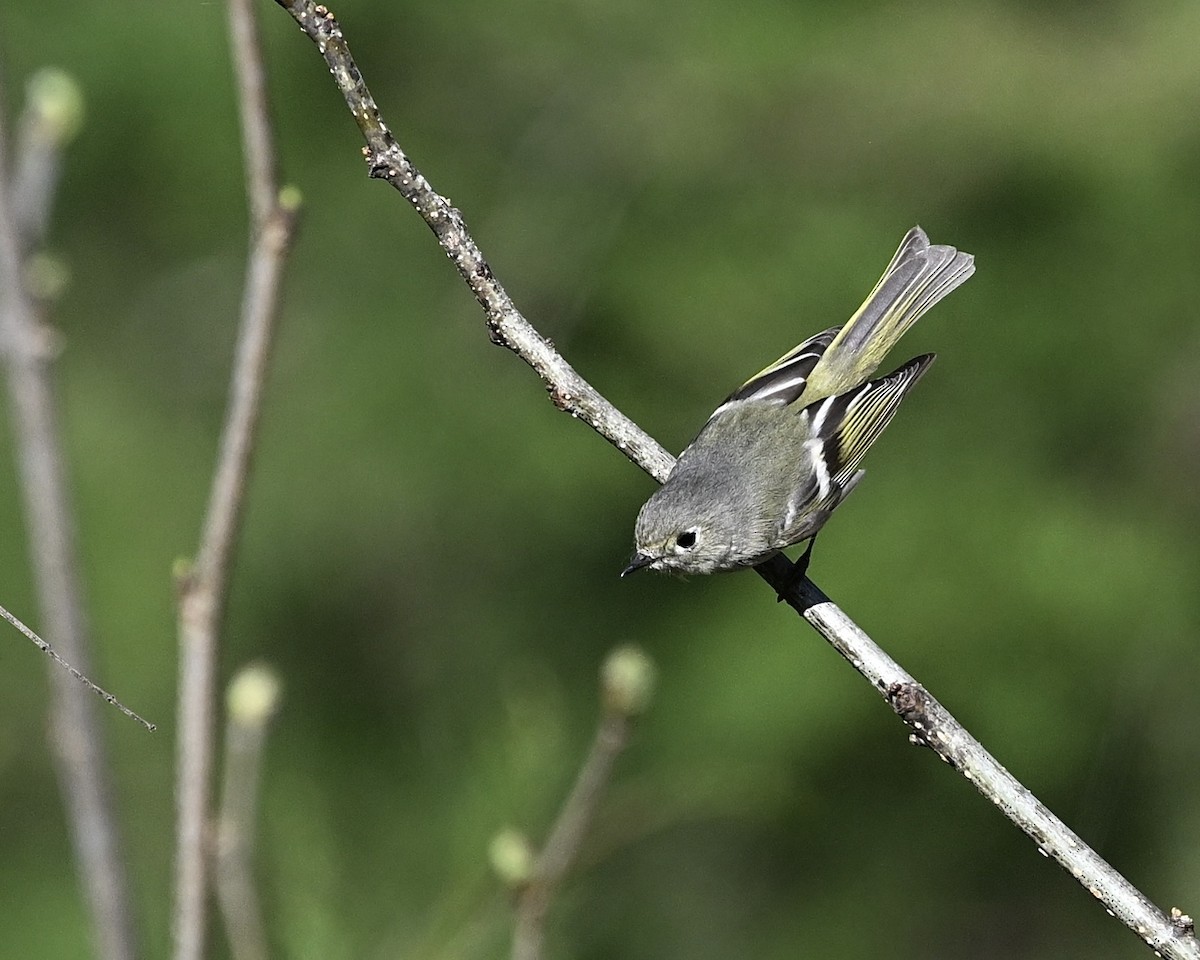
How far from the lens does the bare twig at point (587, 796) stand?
67.1 inches

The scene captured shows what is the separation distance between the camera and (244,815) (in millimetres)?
1614

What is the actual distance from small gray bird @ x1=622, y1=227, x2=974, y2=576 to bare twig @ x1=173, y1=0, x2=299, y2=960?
101 cm

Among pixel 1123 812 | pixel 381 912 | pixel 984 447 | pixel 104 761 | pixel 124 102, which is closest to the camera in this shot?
pixel 104 761

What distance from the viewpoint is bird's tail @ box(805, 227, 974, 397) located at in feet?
9.45

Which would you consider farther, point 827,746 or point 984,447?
point 984,447

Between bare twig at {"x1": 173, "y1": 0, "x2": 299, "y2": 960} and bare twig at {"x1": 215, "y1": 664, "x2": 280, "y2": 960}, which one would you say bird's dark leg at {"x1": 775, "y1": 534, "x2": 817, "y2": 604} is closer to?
bare twig at {"x1": 215, "y1": 664, "x2": 280, "y2": 960}

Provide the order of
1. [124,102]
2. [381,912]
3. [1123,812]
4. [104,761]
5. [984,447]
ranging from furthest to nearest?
[124,102]
[984,447]
[1123,812]
[381,912]
[104,761]

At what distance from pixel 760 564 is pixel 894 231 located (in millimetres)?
2225

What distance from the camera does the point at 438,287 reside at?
4.63m

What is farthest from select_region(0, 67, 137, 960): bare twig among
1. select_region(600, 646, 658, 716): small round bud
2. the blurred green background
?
the blurred green background

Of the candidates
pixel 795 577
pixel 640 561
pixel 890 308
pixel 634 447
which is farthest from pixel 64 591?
pixel 890 308

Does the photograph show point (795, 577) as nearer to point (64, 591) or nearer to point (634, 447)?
point (634, 447)

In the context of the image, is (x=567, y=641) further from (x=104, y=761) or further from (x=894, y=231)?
(x=104, y=761)

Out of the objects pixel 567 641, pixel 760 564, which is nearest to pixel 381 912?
pixel 760 564
